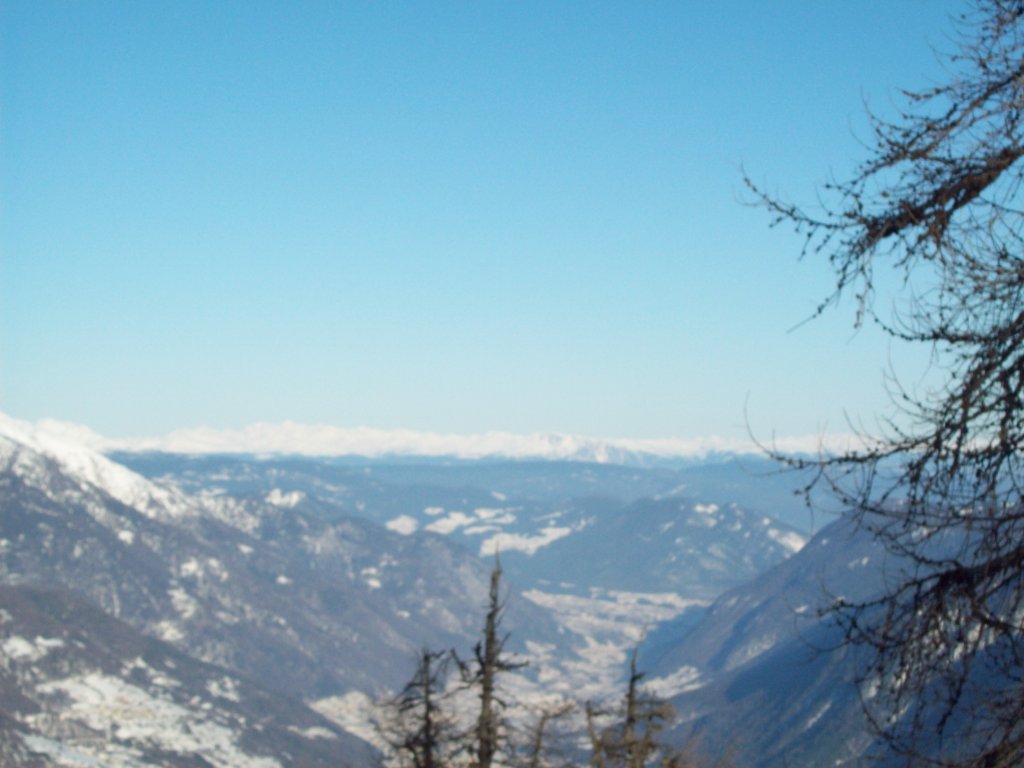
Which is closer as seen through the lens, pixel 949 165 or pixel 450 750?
pixel 949 165

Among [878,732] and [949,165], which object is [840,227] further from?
[878,732]

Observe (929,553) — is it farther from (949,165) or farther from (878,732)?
(949,165)

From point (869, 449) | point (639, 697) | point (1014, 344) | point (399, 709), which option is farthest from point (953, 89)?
point (639, 697)

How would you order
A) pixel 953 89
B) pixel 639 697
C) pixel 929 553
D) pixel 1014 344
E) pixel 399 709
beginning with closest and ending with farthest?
pixel 1014 344 < pixel 953 89 < pixel 929 553 < pixel 399 709 < pixel 639 697

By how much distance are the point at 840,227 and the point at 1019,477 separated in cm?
180

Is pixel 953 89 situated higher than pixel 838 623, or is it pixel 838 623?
pixel 953 89

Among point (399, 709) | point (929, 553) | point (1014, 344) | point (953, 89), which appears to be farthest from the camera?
point (399, 709)

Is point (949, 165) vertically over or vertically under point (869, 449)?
over

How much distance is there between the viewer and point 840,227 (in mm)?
6383

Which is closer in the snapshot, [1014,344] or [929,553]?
[1014,344]

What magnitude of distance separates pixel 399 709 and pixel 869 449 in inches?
749

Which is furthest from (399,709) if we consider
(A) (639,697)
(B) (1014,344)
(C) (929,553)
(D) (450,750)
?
(B) (1014,344)

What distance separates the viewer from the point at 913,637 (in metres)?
6.18

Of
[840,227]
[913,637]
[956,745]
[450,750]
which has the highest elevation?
[840,227]
